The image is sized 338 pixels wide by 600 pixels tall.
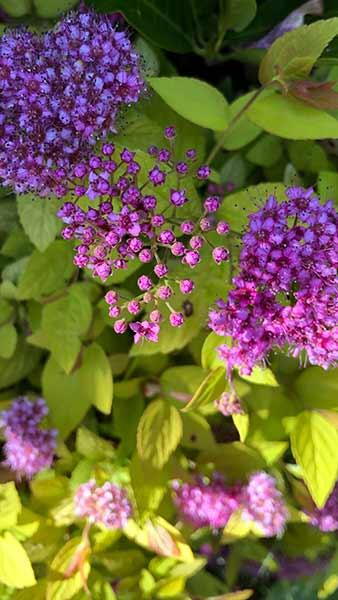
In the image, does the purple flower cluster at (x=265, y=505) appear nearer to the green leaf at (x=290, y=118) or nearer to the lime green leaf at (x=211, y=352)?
the lime green leaf at (x=211, y=352)

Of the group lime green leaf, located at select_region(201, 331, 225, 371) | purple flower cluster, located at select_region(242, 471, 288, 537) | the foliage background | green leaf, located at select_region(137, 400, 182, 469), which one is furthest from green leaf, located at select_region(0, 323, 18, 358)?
purple flower cluster, located at select_region(242, 471, 288, 537)

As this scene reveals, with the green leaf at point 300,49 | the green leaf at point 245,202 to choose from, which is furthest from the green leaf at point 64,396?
the green leaf at point 300,49

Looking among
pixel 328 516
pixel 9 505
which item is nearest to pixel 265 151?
pixel 328 516

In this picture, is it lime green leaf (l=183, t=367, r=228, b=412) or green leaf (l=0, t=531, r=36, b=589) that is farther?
green leaf (l=0, t=531, r=36, b=589)

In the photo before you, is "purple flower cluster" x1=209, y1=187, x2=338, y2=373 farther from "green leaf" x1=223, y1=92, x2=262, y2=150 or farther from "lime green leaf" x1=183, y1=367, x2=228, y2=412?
"green leaf" x1=223, y1=92, x2=262, y2=150

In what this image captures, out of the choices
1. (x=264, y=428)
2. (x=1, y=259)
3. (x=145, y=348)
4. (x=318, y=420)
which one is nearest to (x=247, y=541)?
(x=264, y=428)

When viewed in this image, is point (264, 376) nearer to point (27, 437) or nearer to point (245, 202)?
point (245, 202)

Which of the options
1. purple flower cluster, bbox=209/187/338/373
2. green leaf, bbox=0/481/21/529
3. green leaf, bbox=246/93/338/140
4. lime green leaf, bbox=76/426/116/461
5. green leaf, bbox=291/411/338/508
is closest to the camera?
purple flower cluster, bbox=209/187/338/373
